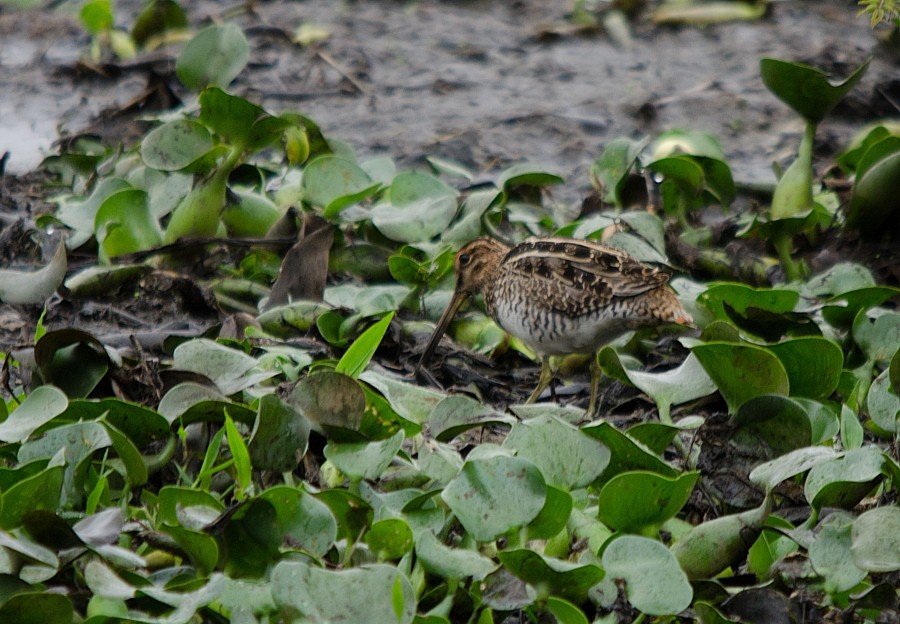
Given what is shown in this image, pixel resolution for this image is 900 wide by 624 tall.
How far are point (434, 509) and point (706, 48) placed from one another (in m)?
6.64

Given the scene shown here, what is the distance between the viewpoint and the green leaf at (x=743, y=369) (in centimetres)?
349

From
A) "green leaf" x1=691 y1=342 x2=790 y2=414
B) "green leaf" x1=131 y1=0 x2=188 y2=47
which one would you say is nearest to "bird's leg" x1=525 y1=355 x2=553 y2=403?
"green leaf" x1=691 y1=342 x2=790 y2=414

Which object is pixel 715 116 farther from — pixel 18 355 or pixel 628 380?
pixel 18 355

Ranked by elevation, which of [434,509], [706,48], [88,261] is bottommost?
[706,48]

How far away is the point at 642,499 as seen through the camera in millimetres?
3082

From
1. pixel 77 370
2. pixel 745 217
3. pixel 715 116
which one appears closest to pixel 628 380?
pixel 77 370

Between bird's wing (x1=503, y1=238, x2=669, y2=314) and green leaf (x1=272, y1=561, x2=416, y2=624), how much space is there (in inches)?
82.0

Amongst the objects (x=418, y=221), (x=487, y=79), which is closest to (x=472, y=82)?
(x=487, y=79)

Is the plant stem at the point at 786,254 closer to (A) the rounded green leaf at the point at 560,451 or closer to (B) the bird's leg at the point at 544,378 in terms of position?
(B) the bird's leg at the point at 544,378

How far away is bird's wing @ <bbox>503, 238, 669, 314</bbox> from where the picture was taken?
15.0ft

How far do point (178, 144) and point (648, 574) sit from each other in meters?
2.76

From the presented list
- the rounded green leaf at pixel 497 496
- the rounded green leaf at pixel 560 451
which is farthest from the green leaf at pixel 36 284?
the rounded green leaf at pixel 497 496

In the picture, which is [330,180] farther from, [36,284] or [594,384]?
[594,384]

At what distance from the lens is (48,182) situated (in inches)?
263
